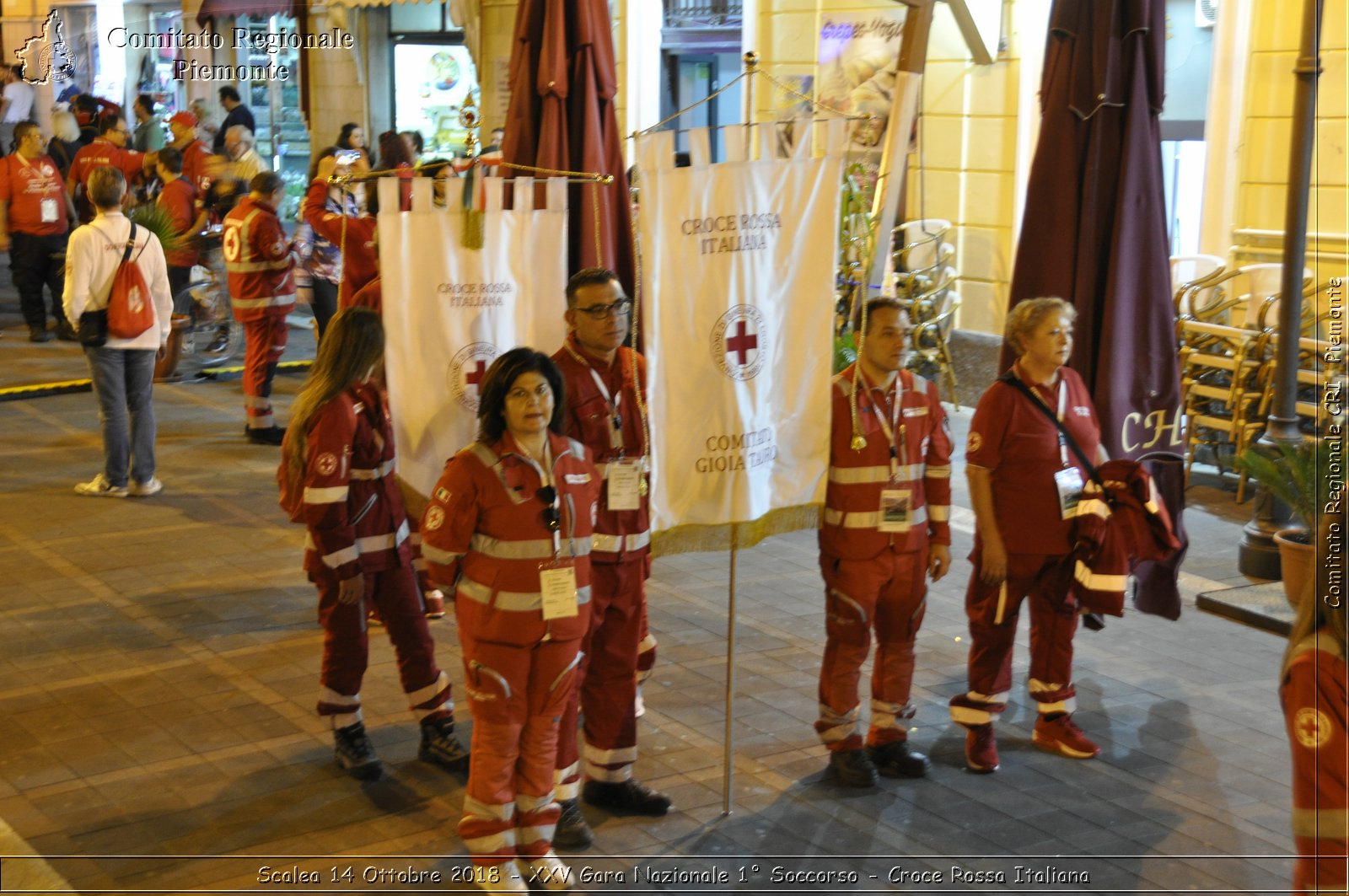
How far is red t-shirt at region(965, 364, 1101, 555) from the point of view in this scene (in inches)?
234

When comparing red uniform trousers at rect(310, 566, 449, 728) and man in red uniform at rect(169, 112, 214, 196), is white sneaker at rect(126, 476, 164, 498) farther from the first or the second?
man in red uniform at rect(169, 112, 214, 196)

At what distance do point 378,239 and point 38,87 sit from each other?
2496cm

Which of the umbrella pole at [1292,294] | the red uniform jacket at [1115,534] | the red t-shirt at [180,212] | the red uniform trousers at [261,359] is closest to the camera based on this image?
the red uniform jacket at [1115,534]

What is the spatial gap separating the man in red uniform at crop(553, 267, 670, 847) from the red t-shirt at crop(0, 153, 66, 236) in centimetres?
1257

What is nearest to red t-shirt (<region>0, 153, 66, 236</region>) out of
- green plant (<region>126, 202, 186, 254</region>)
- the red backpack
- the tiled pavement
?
green plant (<region>126, 202, 186, 254</region>)

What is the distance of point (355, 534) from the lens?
5.72 metres

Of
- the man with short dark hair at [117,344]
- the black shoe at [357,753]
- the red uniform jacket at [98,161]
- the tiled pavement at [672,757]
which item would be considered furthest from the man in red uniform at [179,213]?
the black shoe at [357,753]

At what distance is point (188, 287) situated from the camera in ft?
48.7

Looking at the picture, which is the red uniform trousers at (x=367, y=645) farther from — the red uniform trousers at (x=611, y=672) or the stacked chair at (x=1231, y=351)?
the stacked chair at (x=1231, y=351)

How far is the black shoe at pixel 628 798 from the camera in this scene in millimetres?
5562

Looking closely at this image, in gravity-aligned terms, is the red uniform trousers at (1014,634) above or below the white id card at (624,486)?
below

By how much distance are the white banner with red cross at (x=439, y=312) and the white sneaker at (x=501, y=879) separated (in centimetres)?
143

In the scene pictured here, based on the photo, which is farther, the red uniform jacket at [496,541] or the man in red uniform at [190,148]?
the man in red uniform at [190,148]

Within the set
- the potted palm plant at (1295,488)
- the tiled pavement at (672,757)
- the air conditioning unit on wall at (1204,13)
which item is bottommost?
the tiled pavement at (672,757)
